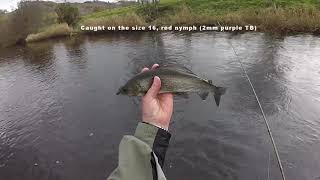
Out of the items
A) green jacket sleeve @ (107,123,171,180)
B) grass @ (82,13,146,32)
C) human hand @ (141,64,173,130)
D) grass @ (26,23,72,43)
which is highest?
human hand @ (141,64,173,130)

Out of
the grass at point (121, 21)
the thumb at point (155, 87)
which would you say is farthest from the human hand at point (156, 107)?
the grass at point (121, 21)

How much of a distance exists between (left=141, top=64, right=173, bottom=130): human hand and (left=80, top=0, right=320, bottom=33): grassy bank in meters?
27.3

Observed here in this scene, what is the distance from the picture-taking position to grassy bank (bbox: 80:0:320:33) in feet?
94.9

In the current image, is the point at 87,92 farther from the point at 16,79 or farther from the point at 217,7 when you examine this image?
the point at 217,7

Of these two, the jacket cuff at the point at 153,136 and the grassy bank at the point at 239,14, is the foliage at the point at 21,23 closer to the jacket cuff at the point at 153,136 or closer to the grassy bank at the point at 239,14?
the grassy bank at the point at 239,14

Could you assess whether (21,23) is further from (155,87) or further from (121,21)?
(155,87)

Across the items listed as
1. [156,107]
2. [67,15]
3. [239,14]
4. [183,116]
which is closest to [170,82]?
[156,107]

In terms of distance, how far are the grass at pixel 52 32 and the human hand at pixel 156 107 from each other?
3601 centimetres

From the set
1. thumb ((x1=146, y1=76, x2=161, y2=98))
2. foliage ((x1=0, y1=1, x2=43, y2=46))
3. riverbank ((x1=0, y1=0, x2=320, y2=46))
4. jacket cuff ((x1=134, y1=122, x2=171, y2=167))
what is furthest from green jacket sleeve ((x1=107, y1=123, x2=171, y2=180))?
foliage ((x1=0, y1=1, x2=43, y2=46))

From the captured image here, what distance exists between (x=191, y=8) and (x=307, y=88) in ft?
95.3

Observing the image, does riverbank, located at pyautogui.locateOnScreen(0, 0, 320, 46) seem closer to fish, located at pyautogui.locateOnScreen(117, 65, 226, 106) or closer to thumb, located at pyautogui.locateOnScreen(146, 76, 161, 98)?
fish, located at pyautogui.locateOnScreen(117, 65, 226, 106)

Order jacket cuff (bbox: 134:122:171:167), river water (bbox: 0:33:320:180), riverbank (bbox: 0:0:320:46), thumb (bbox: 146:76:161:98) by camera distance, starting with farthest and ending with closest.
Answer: riverbank (bbox: 0:0:320:46), river water (bbox: 0:33:320:180), thumb (bbox: 146:76:161:98), jacket cuff (bbox: 134:122:171:167)

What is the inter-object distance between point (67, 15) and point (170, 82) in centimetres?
3972

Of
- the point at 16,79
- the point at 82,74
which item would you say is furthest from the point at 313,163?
the point at 16,79
